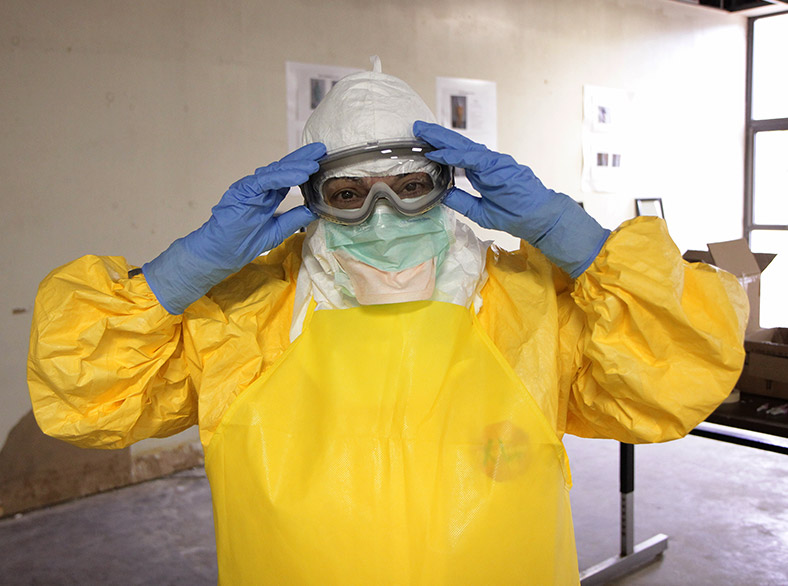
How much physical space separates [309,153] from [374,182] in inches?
4.5

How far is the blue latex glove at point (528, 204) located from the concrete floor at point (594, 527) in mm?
1739

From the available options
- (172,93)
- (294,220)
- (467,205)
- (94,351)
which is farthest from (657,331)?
(172,93)

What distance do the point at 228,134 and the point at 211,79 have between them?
0.81 feet

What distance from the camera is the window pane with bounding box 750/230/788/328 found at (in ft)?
18.9

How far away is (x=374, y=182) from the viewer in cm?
117

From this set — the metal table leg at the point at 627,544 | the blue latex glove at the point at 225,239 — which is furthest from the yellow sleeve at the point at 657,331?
the metal table leg at the point at 627,544

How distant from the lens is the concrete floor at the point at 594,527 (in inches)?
96.9

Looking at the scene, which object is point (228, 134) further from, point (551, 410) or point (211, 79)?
point (551, 410)

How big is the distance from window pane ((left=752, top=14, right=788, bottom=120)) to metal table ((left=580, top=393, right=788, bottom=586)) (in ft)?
14.3

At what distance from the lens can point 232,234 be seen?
1.13m

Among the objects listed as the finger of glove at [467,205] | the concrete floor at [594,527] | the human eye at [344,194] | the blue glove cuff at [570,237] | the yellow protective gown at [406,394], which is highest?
the human eye at [344,194]

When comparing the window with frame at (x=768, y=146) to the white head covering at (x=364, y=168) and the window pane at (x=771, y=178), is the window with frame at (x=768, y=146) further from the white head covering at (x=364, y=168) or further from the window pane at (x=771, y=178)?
the white head covering at (x=364, y=168)

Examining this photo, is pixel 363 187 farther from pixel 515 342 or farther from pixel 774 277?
pixel 774 277

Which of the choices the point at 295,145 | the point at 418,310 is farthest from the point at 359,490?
the point at 295,145
